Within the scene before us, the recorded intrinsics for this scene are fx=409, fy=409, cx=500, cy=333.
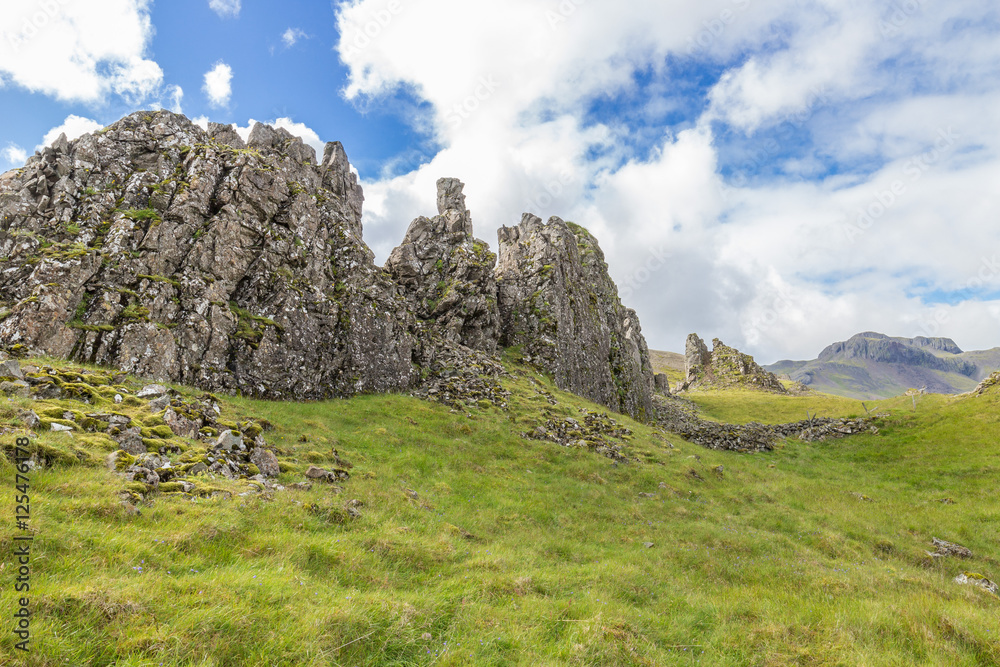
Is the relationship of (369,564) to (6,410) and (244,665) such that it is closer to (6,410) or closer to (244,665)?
(244,665)

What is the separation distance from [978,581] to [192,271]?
41.0m

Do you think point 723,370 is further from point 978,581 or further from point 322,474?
point 322,474

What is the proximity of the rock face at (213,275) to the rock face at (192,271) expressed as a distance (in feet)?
0.31

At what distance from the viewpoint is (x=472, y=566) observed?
1091cm

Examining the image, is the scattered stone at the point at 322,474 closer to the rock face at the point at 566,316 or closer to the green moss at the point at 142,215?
the green moss at the point at 142,215

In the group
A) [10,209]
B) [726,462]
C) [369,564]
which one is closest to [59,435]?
[369,564]

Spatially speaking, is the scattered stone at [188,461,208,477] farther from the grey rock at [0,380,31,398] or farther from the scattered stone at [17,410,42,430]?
the grey rock at [0,380,31,398]

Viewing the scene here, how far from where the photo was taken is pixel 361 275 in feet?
118

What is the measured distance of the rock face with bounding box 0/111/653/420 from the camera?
22.9 metres

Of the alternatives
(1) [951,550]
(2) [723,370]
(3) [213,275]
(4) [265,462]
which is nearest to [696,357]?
(2) [723,370]

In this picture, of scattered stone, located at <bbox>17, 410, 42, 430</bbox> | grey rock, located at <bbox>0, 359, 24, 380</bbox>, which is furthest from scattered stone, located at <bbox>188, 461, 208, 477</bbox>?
grey rock, located at <bbox>0, 359, 24, 380</bbox>

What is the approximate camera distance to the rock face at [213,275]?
22.9 metres

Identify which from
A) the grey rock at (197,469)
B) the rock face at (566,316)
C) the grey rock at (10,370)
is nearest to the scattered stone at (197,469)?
the grey rock at (197,469)

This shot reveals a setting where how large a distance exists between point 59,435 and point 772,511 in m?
28.5
